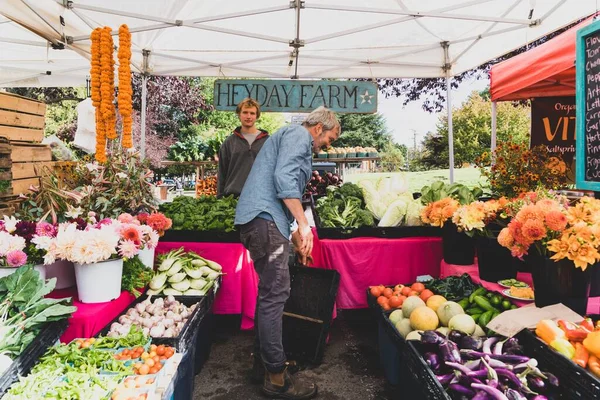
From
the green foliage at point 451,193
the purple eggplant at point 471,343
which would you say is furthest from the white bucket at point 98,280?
the green foliage at point 451,193

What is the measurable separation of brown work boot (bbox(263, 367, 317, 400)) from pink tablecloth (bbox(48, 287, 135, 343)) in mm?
1086

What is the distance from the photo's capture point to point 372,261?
3.98 meters

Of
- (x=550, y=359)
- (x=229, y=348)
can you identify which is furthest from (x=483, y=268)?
(x=229, y=348)

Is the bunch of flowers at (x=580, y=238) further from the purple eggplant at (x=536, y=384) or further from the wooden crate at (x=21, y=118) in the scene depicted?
the wooden crate at (x=21, y=118)

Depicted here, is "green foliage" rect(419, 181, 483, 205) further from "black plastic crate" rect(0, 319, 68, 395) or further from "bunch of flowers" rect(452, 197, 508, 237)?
"black plastic crate" rect(0, 319, 68, 395)

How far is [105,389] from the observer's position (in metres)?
1.81

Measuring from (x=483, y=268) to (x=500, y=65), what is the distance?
3.11 metres

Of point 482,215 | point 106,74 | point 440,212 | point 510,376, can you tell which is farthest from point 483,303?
point 106,74

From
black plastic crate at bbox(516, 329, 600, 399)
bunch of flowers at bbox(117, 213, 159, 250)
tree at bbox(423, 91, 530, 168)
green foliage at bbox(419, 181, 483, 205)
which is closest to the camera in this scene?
black plastic crate at bbox(516, 329, 600, 399)

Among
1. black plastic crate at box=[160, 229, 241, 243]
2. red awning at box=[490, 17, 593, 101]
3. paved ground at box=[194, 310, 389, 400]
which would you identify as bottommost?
paved ground at box=[194, 310, 389, 400]

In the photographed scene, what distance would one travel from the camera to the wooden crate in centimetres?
434

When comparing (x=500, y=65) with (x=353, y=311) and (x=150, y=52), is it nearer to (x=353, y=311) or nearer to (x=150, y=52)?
(x=353, y=311)

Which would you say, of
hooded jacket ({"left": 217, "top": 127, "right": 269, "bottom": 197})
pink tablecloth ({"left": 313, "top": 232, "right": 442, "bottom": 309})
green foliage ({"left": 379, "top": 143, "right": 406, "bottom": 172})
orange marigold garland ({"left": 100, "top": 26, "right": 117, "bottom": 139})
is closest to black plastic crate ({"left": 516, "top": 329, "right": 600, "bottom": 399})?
pink tablecloth ({"left": 313, "top": 232, "right": 442, "bottom": 309})

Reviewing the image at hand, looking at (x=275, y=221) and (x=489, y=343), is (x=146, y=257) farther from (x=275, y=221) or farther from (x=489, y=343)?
(x=489, y=343)
